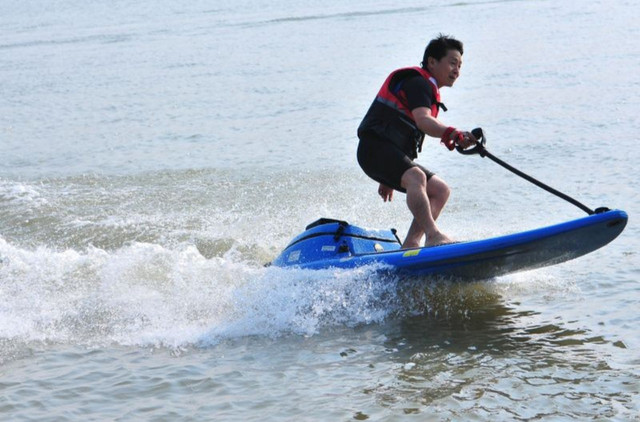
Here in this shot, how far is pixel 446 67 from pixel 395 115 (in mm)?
517

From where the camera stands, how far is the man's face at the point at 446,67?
7020 mm

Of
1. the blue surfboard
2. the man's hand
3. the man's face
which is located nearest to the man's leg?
the blue surfboard

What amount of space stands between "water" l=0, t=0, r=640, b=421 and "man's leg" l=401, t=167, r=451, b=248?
0.43 m

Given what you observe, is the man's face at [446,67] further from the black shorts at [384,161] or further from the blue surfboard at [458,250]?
the blue surfboard at [458,250]

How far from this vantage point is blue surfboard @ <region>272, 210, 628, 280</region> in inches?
254

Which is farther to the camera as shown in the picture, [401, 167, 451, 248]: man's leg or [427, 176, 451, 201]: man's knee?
[427, 176, 451, 201]: man's knee

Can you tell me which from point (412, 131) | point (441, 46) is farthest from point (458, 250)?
point (441, 46)

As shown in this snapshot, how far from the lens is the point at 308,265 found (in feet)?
23.7

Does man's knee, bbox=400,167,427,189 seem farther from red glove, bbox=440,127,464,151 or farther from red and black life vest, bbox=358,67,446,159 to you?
red glove, bbox=440,127,464,151

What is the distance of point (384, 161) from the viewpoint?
709 centimetres

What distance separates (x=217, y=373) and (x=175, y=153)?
27.4ft

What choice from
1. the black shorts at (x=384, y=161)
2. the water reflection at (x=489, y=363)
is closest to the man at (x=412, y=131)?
the black shorts at (x=384, y=161)

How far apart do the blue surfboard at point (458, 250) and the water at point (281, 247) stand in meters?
0.21

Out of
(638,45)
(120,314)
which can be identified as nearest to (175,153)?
(120,314)
